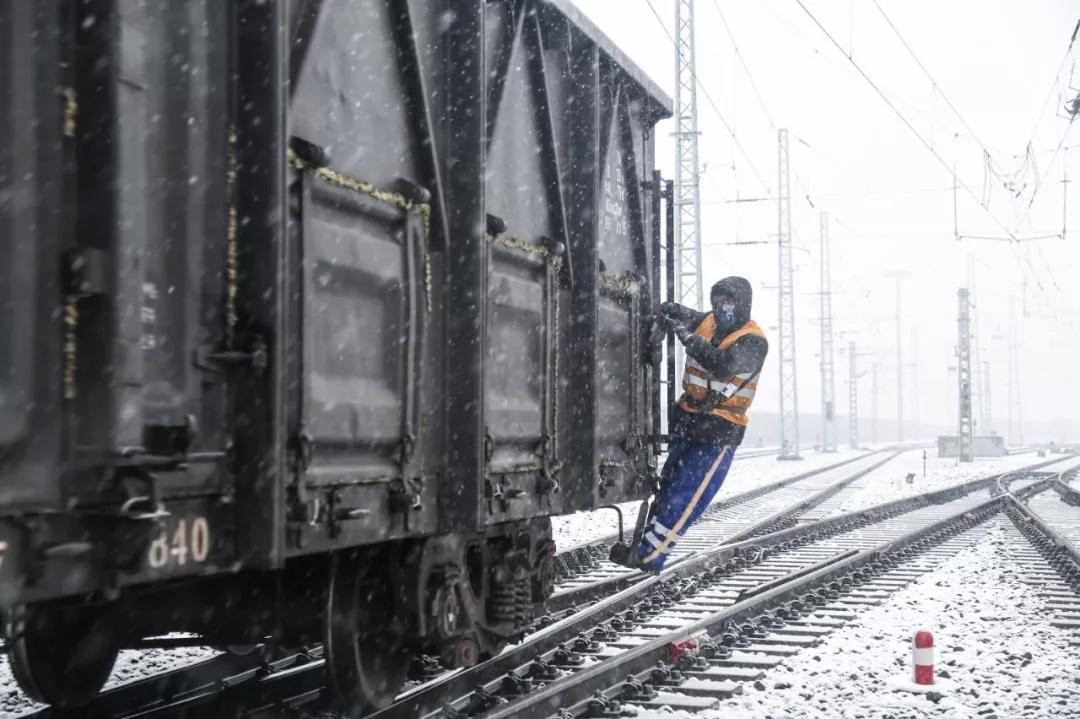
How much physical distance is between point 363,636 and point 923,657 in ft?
11.6

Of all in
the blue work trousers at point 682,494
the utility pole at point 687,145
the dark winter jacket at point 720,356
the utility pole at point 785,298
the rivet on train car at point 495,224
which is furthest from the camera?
the utility pole at point 785,298

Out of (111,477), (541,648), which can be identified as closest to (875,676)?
(541,648)

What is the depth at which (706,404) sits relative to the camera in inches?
296

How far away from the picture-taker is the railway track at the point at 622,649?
573 centimetres

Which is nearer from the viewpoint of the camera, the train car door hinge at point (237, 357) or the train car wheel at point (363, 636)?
the train car door hinge at point (237, 357)

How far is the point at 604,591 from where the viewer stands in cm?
969

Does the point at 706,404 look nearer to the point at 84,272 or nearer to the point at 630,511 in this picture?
the point at 84,272

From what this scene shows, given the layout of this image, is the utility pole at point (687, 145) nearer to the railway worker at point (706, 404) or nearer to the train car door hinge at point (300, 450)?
the railway worker at point (706, 404)

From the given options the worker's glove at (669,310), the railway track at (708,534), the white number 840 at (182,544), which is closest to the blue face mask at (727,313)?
the worker's glove at (669,310)

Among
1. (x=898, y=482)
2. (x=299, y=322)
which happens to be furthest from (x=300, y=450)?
(x=898, y=482)

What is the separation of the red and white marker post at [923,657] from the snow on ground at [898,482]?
1171 cm

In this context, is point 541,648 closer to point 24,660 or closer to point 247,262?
point 24,660

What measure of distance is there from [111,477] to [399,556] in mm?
2368

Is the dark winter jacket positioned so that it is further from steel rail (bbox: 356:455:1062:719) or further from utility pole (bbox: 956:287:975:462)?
utility pole (bbox: 956:287:975:462)
